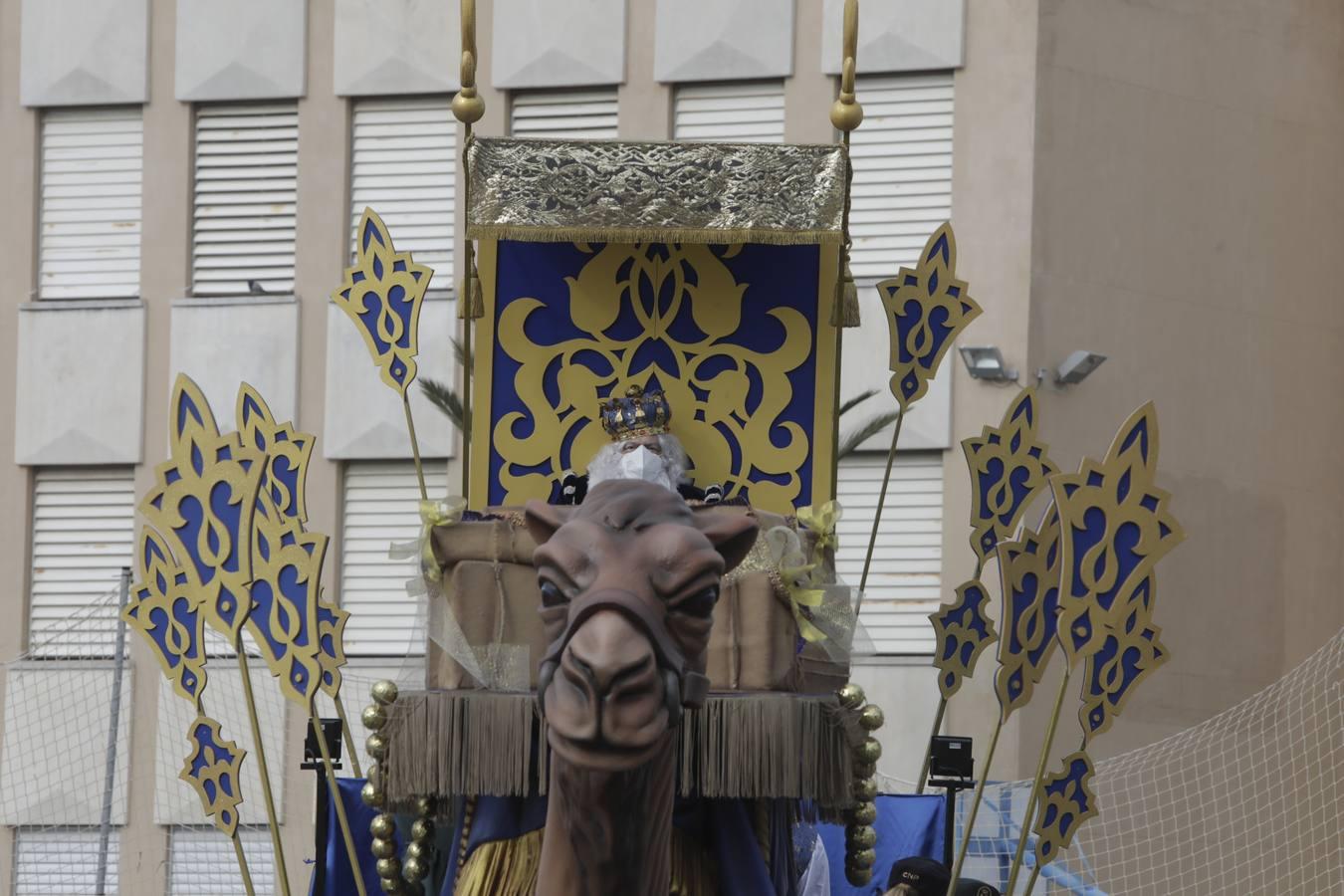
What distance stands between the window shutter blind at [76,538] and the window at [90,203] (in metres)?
1.63

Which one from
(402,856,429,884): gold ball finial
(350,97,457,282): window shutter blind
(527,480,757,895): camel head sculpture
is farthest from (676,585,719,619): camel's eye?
(350,97,457,282): window shutter blind

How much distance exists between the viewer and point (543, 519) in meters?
6.49

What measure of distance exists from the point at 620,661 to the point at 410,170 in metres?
19.0

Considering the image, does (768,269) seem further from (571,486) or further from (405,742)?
(405,742)

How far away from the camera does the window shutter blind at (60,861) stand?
70.3ft

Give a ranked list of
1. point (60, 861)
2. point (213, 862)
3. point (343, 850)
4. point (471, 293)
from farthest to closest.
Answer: point (60, 861) < point (213, 862) < point (343, 850) < point (471, 293)

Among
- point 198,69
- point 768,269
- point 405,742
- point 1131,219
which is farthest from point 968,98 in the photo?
point 405,742

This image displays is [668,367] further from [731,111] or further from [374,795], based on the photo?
[731,111]

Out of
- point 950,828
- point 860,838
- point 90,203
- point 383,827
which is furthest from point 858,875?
point 90,203

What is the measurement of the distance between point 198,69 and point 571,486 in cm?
1639

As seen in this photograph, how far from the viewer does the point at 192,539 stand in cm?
930

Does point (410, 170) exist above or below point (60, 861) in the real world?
above

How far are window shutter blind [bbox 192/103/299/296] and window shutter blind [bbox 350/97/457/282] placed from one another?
0.63 meters

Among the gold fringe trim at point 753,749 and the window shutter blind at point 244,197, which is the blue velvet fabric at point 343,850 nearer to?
the gold fringe trim at point 753,749
